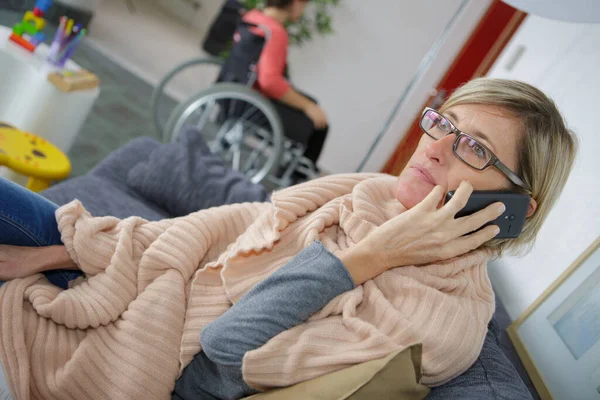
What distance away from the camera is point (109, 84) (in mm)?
3492

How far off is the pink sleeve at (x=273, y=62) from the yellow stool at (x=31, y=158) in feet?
3.64

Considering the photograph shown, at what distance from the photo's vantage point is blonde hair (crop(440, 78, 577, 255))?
1.01m

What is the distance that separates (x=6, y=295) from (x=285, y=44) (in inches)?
76.2

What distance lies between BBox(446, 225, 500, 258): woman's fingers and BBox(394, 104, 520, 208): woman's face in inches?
3.5

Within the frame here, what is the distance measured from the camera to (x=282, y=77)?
8.52 feet

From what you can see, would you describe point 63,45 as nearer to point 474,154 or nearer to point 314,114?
point 314,114

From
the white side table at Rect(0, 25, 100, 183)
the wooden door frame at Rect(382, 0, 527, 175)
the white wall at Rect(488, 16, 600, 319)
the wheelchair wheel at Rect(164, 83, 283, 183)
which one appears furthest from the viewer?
the wooden door frame at Rect(382, 0, 527, 175)

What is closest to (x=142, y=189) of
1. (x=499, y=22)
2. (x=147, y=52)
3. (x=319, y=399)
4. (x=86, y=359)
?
(x=86, y=359)

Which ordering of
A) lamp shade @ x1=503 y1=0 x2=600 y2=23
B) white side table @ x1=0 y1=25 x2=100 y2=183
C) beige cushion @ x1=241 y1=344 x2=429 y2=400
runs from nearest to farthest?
1. beige cushion @ x1=241 y1=344 x2=429 y2=400
2. lamp shade @ x1=503 y1=0 x2=600 y2=23
3. white side table @ x1=0 y1=25 x2=100 y2=183


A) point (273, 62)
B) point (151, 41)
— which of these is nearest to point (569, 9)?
point (273, 62)

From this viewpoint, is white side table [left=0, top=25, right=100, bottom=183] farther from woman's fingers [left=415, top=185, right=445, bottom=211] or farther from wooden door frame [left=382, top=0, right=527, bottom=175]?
wooden door frame [left=382, top=0, right=527, bottom=175]

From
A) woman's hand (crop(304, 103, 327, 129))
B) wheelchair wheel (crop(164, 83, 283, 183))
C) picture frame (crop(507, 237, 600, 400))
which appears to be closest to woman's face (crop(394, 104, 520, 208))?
picture frame (crop(507, 237, 600, 400))

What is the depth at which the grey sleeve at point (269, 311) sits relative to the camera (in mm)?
888

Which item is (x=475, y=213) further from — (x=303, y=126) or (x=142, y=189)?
(x=303, y=126)
